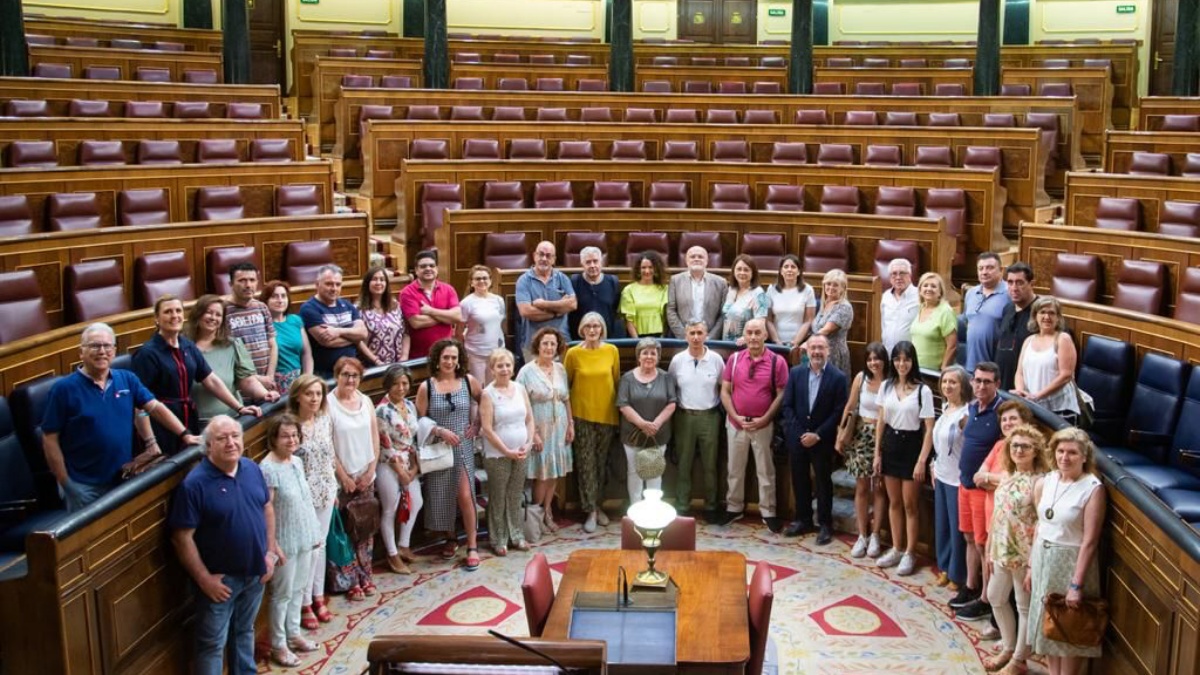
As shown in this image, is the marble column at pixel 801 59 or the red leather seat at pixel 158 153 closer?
the red leather seat at pixel 158 153

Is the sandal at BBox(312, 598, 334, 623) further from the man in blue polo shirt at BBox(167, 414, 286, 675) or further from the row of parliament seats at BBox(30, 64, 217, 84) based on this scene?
the row of parliament seats at BBox(30, 64, 217, 84)

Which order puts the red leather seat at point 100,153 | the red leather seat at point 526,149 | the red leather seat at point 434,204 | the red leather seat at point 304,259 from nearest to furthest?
1. the red leather seat at point 304,259
2. the red leather seat at point 100,153
3. the red leather seat at point 434,204
4. the red leather seat at point 526,149

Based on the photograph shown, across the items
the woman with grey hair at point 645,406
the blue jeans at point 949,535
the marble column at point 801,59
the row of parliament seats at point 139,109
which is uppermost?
the marble column at point 801,59

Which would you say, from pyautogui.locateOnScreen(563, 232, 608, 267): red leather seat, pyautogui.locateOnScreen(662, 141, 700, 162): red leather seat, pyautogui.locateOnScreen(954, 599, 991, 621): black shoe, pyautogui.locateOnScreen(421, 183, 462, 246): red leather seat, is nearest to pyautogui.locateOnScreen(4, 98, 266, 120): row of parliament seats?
pyautogui.locateOnScreen(421, 183, 462, 246): red leather seat

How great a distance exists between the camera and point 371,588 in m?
5.56

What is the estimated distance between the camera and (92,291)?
5.88 m

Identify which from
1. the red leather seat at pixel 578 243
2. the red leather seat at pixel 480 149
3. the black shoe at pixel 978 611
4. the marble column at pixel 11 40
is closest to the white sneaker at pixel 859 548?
the black shoe at pixel 978 611

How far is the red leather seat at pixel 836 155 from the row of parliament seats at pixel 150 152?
391cm

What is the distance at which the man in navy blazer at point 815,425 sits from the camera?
6.05m

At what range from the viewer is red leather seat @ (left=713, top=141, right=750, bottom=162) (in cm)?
936

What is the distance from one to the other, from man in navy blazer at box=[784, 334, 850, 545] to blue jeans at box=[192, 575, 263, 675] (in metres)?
2.85

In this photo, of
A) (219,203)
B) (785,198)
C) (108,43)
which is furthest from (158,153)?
(785,198)

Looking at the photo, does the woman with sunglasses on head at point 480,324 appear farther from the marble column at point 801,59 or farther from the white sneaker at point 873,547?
the marble column at point 801,59

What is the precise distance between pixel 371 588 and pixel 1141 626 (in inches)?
127
